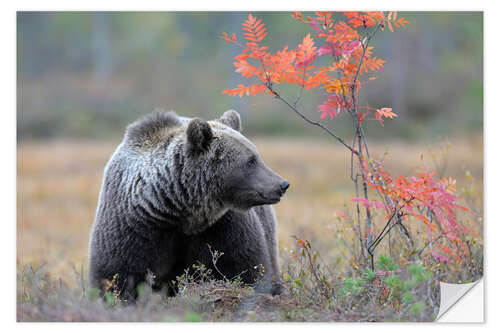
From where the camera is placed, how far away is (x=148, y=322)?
451cm

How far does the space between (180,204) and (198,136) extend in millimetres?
609

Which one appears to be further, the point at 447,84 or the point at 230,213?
the point at 447,84

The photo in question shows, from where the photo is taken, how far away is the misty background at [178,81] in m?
12.7

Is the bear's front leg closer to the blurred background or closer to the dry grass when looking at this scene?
the blurred background

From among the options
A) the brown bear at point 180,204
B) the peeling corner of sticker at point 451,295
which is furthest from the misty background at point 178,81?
the brown bear at point 180,204

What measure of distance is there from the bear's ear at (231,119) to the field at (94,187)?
10.5ft

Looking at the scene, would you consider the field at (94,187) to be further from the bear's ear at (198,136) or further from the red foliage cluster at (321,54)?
the bear's ear at (198,136)

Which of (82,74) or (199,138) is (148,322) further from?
(82,74)

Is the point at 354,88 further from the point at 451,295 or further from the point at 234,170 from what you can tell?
the point at 451,295

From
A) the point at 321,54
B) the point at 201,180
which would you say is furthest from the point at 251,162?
the point at 321,54

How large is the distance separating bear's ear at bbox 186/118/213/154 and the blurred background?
247 cm

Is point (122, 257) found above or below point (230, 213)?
below

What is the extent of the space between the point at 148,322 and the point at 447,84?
1105cm
